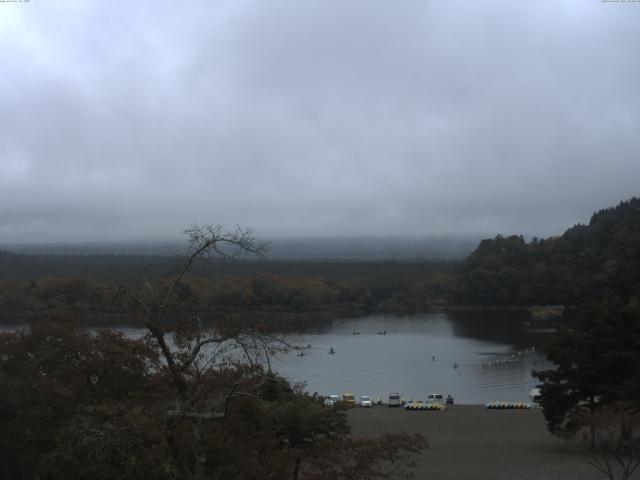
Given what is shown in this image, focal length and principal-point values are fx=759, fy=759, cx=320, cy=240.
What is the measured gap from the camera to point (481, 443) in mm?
15023

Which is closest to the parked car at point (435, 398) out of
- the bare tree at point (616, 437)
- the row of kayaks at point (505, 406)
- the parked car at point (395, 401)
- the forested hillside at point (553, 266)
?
the parked car at point (395, 401)

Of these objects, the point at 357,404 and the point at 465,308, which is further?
the point at 465,308

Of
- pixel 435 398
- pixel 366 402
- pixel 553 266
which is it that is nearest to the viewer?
pixel 366 402

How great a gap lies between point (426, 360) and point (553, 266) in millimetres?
27542

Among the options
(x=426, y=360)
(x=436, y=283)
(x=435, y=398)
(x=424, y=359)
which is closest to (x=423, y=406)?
(x=435, y=398)

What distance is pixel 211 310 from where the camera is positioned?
44781mm

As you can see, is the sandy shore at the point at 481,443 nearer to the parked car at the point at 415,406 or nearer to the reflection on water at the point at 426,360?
the parked car at the point at 415,406

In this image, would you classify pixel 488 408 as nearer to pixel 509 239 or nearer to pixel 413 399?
pixel 413 399

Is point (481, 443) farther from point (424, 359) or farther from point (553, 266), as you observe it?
point (553, 266)

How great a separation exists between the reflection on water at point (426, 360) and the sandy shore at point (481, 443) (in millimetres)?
3502

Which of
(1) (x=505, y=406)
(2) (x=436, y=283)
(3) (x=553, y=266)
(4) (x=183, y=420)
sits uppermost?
(3) (x=553, y=266)

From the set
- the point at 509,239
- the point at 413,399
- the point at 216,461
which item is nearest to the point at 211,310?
the point at 413,399

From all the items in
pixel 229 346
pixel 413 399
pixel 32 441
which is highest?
pixel 229 346

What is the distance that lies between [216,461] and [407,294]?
60.1 meters
